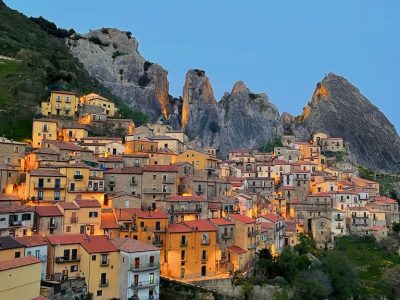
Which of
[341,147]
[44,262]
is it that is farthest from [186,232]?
[341,147]

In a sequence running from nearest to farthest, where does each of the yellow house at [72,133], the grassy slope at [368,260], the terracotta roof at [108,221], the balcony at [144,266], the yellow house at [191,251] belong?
the balcony at [144,266] → the terracotta roof at [108,221] → the yellow house at [191,251] → the grassy slope at [368,260] → the yellow house at [72,133]

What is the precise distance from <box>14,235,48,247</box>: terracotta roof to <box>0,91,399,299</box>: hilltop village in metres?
0.18

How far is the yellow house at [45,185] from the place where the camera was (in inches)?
2205

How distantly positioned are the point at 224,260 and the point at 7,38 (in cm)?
8986

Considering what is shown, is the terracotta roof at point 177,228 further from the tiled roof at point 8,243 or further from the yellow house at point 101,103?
the yellow house at point 101,103

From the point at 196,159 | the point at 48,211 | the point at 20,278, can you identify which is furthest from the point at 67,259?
the point at 196,159

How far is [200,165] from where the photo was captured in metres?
80.2

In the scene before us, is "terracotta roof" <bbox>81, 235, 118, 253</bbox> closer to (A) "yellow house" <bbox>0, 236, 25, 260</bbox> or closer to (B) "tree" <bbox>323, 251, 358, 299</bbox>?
(A) "yellow house" <bbox>0, 236, 25, 260</bbox>

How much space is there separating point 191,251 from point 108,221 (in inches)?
410

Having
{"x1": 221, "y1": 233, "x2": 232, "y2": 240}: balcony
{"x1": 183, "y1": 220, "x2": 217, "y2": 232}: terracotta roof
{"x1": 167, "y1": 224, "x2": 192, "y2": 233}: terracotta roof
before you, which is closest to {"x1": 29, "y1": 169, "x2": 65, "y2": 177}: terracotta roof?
{"x1": 167, "y1": 224, "x2": 192, "y2": 233}: terracotta roof

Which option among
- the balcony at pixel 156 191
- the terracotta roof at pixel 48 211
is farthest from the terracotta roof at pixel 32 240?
the balcony at pixel 156 191

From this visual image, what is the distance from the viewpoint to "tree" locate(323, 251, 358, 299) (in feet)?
208

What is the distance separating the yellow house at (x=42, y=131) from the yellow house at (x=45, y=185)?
21.4 m

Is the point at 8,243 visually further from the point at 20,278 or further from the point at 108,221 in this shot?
the point at 108,221
